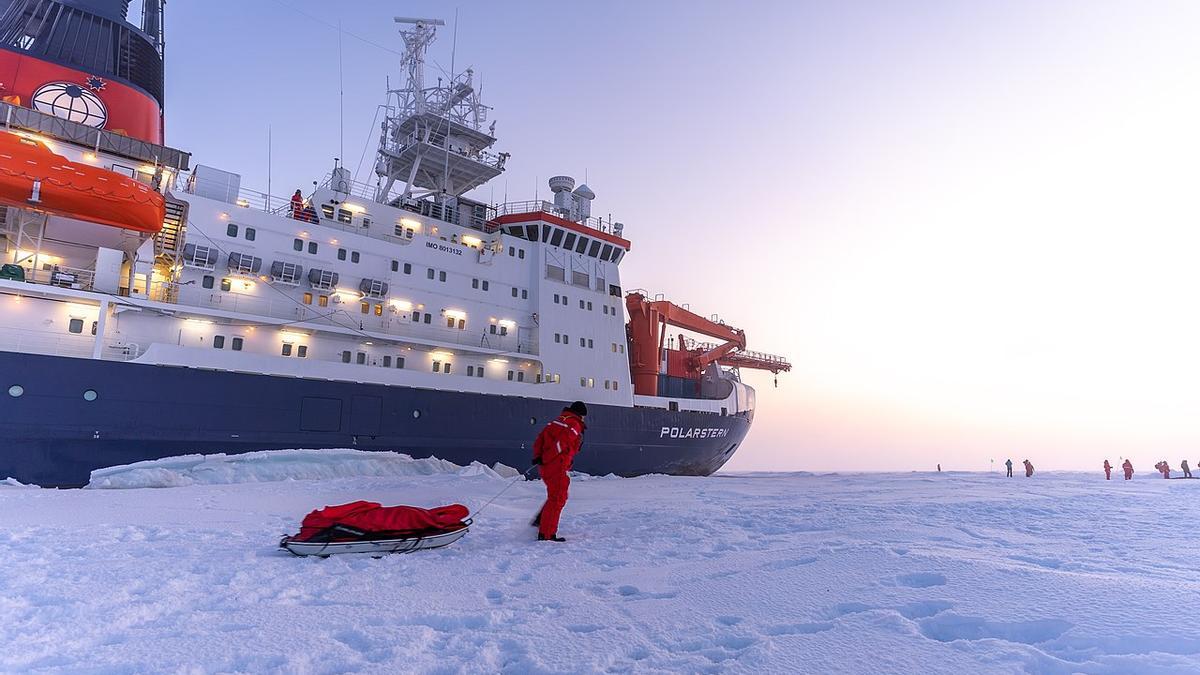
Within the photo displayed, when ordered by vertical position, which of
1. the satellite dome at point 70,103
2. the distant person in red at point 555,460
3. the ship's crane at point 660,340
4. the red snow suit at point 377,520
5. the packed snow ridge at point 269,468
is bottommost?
the packed snow ridge at point 269,468

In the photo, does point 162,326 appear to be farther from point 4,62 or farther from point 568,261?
point 568,261

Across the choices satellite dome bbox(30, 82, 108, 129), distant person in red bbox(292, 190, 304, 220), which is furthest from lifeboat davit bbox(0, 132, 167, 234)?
distant person in red bbox(292, 190, 304, 220)

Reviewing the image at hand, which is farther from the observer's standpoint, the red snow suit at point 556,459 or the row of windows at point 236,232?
the row of windows at point 236,232

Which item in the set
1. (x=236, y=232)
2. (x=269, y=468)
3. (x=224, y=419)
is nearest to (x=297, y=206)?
(x=236, y=232)

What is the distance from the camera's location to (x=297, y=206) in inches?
623

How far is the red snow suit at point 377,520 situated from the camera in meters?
4.62

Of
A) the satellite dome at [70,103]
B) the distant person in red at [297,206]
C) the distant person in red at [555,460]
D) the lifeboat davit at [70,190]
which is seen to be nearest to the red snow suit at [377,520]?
the distant person in red at [555,460]

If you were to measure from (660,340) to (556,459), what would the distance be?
701 inches

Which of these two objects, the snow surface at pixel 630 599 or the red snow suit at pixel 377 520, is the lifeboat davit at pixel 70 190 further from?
the red snow suit at pixel 377 520

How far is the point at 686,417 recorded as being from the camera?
2159 cm

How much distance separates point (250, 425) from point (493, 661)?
12.7 m

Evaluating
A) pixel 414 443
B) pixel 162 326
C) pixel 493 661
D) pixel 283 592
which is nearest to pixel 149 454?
pixel 162 326

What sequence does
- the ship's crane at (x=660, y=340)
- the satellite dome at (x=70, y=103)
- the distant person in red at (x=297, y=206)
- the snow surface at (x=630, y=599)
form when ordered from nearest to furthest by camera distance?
the snow surface at (x=630, y=599) < the satellite dome at (x=70, y=103) < the distant person in red at (x=297, y=206) < the ship's crane at (x=660, y=340)

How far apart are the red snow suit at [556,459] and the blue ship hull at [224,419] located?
32.2 ft
